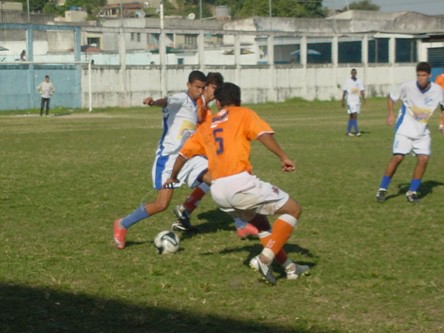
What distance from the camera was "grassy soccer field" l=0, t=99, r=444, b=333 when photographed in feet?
22.7

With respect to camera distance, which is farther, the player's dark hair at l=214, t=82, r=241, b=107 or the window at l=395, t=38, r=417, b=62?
the window at l=395, t=38, r=417, b=62

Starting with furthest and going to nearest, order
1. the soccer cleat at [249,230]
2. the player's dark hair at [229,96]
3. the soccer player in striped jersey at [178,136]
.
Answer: the soccer player in striped jersey at [178,136], the soccer cleat at [249,230], the player's dark hair at [229,96]

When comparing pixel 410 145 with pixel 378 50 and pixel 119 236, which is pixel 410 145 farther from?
pixel 378 50

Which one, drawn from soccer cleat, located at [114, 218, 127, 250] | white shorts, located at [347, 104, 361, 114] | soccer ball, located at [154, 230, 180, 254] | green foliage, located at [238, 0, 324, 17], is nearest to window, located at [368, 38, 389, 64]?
white shorts, located at [347, 104, 361, 114]

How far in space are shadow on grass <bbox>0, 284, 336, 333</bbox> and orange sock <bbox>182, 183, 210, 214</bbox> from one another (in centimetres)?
338

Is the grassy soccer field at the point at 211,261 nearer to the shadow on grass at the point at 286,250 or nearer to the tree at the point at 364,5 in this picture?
the shadow on grass at the point at 286,250

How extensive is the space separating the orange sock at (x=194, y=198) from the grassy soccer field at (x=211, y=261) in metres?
0.35

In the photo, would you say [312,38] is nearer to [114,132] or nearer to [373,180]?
[114,132]

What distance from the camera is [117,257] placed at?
9.28 metres

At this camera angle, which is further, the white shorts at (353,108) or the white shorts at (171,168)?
the white shorts at (353,108)

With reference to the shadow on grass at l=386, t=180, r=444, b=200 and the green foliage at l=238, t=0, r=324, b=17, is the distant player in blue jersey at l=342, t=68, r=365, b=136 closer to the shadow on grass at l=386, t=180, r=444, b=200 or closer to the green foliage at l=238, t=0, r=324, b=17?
the shadow on grass at l=386, t=180, r=444, b=200

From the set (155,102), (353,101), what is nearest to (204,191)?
(155,102)

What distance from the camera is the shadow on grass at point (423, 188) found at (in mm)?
13969

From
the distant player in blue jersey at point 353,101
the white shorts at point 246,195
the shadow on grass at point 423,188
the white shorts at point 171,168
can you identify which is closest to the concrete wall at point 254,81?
the distant player in blue jersey at point 353,101
